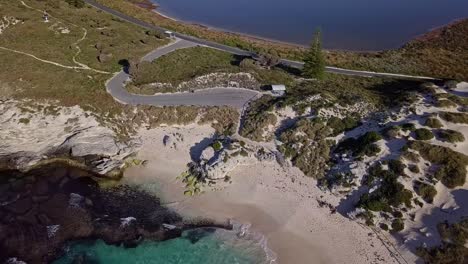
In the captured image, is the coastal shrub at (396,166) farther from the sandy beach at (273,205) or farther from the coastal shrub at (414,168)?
the sandy beach at (273,205)

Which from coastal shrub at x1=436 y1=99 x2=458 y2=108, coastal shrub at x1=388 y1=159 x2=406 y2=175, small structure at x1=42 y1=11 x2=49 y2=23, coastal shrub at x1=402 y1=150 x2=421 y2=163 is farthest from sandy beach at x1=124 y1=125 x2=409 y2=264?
small structure at x1=42 y1=11 x2=49 y2=23

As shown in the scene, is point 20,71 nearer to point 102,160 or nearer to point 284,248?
point 102,160

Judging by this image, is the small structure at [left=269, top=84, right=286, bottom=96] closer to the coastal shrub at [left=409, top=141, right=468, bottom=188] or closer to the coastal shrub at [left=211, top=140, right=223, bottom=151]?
the coastal shrub at [left=211, top=140, right=223, bottom=151]

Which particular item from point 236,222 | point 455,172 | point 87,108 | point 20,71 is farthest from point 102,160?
point 455,172

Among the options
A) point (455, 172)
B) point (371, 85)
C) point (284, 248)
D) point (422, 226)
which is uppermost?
point (371, 85)

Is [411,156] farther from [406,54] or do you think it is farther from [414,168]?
[406,54]

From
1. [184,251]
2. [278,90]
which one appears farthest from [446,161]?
[184,251]
